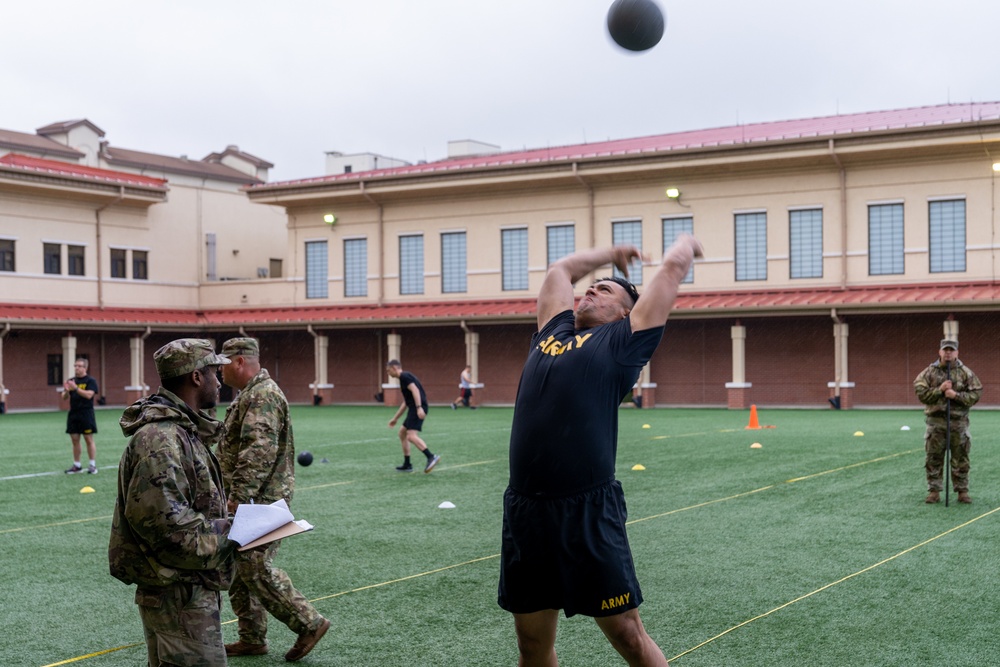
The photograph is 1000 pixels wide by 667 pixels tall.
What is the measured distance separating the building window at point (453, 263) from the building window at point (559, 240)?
3560 millimetres

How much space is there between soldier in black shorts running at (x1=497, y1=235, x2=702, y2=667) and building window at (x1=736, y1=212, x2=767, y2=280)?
33.8 m

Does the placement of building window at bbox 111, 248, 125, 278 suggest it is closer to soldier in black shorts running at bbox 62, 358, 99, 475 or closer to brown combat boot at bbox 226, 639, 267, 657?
soldier in black shorts running at bbox 62, 358, 99, 475

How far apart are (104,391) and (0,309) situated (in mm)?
5530

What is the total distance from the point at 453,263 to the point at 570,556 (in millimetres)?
38359

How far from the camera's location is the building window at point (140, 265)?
44.4 meters

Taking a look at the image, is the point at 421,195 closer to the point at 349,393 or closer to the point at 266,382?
the point at 349,393

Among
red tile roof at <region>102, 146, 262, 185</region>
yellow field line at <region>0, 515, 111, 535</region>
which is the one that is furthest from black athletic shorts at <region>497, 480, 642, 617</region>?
red tile roof at <region>102, 146, 262, 185</region>

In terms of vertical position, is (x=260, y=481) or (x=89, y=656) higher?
(x=260, y=481)

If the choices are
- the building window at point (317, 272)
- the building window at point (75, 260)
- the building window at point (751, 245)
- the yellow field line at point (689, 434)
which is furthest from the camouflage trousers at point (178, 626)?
the building window at point (317, 272)

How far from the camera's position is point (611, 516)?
4.73 meters

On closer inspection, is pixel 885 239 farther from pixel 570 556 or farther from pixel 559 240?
pixel 570 556

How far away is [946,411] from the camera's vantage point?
13.4m

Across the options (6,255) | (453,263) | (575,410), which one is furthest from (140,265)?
(575,410)

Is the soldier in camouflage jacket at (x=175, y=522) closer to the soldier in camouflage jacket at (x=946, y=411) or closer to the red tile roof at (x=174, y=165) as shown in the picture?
the soldier in camouflage jacket at (x=946, y=411)
